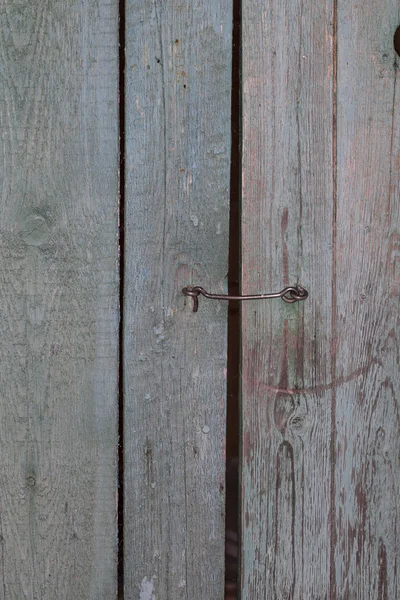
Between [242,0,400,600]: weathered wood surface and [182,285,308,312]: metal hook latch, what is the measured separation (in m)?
0.03

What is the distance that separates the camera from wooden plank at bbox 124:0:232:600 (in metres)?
1.16

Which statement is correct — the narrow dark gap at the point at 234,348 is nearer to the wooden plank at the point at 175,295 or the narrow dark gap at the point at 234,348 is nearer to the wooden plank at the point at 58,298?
the wooden plank at the point at 175,295

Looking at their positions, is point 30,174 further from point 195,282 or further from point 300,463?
point 300,463

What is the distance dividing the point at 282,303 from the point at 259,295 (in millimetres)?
76

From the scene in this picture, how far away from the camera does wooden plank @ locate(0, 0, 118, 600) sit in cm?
115

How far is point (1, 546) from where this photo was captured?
3.88ft

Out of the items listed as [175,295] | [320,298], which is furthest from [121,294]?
[320,298]

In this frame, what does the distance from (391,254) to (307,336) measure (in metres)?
0.20

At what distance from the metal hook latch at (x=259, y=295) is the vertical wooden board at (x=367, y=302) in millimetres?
80

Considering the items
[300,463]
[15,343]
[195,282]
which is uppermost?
[195,282]

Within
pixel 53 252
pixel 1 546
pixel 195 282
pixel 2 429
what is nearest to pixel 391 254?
pixel 195 282

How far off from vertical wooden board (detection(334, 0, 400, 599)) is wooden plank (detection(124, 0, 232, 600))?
0.67 feet

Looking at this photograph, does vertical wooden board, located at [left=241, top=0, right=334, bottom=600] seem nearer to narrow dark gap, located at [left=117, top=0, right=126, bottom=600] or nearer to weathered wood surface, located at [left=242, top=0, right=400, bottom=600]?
weathered wood surface, located at [left=242, top=0, right=400, bottom=600]

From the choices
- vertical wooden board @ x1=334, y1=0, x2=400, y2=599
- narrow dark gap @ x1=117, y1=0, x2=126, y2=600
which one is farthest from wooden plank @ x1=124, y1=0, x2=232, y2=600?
vertical wooden board @ x1=334, y1=0, x2=400, y2=599
